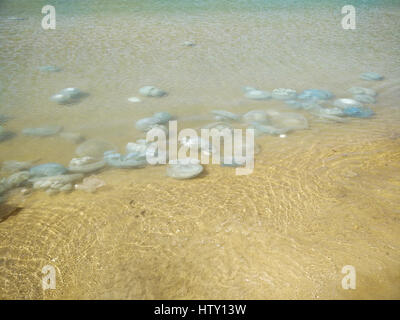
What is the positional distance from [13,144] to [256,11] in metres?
8.68

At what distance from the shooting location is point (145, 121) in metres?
4.46

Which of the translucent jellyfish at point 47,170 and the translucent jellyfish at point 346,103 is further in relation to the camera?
the translucent jellyfish at point 346,103

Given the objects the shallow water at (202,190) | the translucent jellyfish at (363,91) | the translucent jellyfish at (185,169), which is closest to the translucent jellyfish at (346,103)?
the shallow water at (202,190)

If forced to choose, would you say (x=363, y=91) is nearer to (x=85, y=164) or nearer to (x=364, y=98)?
(x=364, y=98)

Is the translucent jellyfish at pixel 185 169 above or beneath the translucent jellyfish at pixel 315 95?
beneath

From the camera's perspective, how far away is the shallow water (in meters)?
2.31

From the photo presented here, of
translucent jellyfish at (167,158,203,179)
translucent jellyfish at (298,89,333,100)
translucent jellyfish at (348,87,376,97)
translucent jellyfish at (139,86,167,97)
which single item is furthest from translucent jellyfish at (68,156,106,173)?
translucent jellyfish at (348,87,376,97)

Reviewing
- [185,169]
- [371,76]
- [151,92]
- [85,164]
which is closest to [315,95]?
[371,76]

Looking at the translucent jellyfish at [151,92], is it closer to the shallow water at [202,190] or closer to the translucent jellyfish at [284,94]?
the shallow water at [202,190]

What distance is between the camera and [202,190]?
3.25m

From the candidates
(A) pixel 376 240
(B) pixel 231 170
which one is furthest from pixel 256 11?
(A) pixel 376 240

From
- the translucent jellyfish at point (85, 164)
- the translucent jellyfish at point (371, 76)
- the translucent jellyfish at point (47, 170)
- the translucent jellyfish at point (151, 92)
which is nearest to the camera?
the translucent jellyfish at point (47, 170)

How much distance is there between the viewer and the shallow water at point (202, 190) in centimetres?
231
